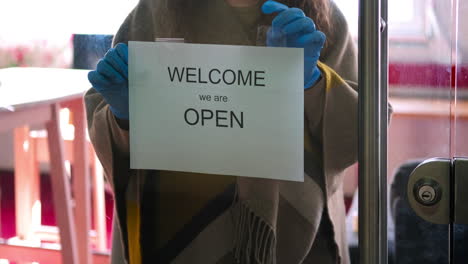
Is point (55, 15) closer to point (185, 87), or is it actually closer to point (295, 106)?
point (185, 87)

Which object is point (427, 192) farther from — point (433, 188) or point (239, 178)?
point (239, 178)

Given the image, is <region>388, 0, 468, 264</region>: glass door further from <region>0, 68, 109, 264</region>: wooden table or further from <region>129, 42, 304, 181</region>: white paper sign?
<region>0, 68, 109, 264</region>: wooden table

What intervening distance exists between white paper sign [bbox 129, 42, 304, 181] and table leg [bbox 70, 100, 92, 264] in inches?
3.7

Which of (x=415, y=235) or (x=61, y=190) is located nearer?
(x=415, y=235)

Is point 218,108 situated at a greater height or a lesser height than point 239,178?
greater

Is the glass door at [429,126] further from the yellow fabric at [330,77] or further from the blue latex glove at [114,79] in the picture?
the blue latex glove at [114,79]

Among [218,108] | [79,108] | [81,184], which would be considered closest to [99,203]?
[81,184]

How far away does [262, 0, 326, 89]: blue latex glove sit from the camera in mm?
1010

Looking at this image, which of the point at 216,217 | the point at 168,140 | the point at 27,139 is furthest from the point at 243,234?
the point at 27,139

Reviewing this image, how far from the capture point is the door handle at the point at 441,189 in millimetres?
1021

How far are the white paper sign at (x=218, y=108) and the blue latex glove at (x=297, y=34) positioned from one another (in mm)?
11

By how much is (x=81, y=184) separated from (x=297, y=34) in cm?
42

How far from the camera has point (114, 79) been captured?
42.8 inches

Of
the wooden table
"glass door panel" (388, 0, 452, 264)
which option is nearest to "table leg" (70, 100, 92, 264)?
the wooden table
